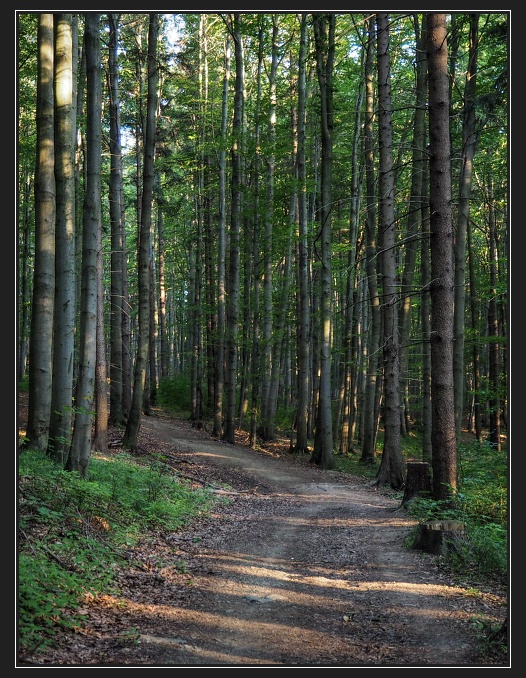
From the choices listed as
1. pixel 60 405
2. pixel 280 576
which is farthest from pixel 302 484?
pixel 280 576

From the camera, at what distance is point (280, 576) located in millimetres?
6918

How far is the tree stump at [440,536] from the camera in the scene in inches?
294

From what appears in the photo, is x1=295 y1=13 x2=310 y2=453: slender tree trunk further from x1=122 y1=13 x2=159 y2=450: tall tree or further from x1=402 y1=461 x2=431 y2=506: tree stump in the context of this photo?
x1=402 y1=461 x2=431 y2=506: tree stump

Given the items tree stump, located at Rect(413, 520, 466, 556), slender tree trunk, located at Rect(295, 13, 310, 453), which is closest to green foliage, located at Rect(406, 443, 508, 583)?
tree stump, located at Rect(413, 520, 466, 556)

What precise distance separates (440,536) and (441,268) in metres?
3.62

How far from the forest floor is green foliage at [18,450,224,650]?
8.1 inches

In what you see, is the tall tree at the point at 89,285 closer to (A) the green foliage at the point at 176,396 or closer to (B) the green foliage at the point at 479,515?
(B) the green foliage at the point at 479,515

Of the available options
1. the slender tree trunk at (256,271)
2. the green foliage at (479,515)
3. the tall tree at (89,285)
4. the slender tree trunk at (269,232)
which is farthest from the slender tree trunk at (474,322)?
the tall tree at (89,285)

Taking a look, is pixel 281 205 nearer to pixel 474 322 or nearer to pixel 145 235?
pixel 474 322

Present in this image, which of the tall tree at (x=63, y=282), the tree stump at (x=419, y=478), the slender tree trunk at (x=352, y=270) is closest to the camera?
the tall tree at (x=63, y=282)

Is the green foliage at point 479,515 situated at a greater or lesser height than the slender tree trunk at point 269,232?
lesser

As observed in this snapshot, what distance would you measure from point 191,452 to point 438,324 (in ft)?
37.1

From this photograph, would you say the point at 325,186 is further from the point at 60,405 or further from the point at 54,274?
the point at 60,405

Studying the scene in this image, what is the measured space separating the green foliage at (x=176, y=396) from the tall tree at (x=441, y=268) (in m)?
24.9
